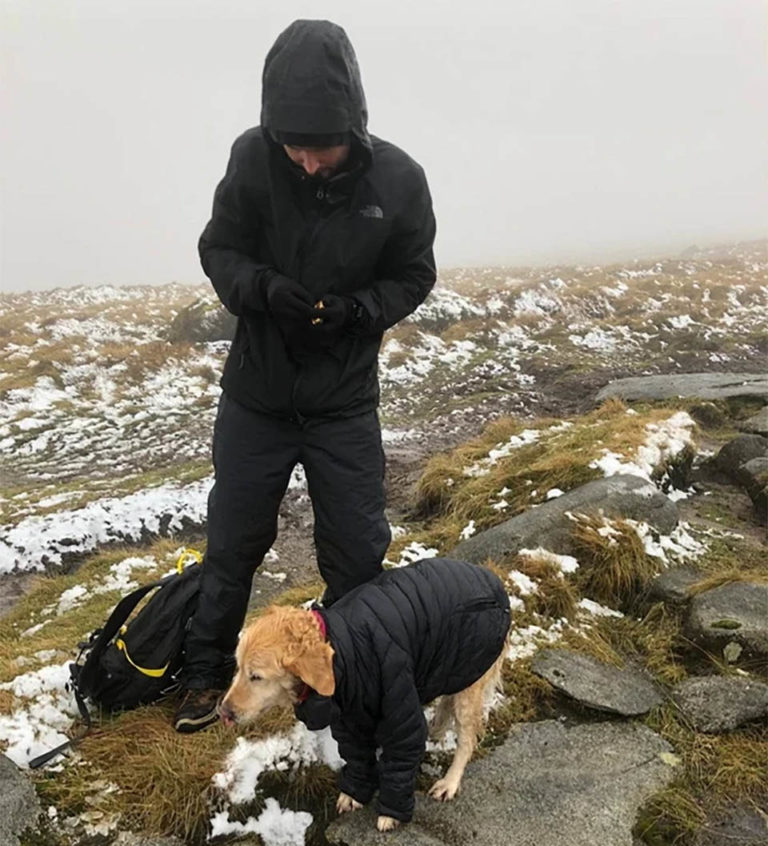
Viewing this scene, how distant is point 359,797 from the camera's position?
3758mm

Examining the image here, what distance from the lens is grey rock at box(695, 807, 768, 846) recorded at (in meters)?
3.59

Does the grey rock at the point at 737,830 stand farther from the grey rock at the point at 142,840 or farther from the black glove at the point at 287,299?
the black glove at the point at 287,299

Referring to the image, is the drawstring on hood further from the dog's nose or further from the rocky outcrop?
the rocky outcrop

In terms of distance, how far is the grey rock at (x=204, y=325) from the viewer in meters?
22.2

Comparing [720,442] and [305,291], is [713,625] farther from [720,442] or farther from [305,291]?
[720,442]

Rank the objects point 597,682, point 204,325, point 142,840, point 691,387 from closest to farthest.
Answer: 1. point 142,840
2. point 597,682
3. point 691,387
4. point 204,325

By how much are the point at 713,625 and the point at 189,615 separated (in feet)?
14.2

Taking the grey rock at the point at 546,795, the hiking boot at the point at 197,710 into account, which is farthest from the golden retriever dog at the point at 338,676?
the hiking boot at the point at 197,710

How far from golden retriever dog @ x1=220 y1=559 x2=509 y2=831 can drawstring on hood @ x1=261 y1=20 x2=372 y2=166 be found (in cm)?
262

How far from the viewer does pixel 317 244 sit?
3.78 metres

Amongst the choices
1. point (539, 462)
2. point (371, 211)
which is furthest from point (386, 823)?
point (539, 462)

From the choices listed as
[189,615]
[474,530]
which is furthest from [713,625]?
[189,615]

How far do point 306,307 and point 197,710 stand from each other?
2.93 metres

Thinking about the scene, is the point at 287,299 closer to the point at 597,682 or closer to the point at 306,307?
the point at 306,307
